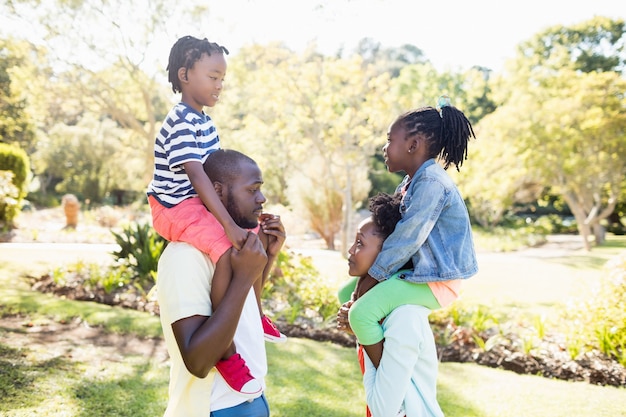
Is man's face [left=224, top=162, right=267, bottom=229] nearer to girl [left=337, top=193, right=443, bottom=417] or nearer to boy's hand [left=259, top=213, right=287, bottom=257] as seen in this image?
boy's hand [left=259, top=213, right=287, bottom=257]

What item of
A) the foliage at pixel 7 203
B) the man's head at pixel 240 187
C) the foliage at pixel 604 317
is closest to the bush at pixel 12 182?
the foliage at pixel 7 203

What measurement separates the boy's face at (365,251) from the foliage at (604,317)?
170 inches

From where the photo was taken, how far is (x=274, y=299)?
7523 millimetres

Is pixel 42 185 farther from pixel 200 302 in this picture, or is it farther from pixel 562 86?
pixel 200 302

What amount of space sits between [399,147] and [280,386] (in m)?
3.05

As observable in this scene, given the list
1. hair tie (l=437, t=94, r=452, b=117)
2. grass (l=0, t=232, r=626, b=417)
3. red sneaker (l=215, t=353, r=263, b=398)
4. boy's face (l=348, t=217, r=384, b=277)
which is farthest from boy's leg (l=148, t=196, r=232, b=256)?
grass (l=0, t=232, r=626, b=417)

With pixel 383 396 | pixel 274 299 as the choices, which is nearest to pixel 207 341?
pixel 383 396

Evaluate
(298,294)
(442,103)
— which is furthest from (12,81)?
(442,103)

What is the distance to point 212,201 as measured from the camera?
1937 mm

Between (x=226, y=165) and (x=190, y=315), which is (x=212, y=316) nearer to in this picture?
(x=190, y=315)

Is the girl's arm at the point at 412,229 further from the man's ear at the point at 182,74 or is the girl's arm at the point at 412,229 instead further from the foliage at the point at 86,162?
the foliage at the point at 86,162

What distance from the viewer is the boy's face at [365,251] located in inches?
86.4

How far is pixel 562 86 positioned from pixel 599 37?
15.5 meters

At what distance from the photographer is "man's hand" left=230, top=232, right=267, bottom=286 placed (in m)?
1.71
